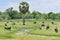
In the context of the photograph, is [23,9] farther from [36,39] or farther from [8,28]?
[36,39]

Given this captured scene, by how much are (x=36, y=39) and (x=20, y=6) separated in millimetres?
80300

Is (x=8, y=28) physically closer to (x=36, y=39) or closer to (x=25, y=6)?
(x=36, y=39)

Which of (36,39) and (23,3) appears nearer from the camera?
(36,39)

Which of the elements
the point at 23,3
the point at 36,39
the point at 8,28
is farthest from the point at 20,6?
the point at 36,39

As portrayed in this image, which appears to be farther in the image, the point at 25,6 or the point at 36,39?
the point at 25,6

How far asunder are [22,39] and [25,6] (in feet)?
→ 262

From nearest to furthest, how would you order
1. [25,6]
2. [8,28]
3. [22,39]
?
[22,39]
[8,28]
[25,6]

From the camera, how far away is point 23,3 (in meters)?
124

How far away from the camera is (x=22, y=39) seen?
44.2m

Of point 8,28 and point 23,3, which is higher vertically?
point 23,3

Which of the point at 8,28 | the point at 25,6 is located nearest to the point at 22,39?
the point at 8,28

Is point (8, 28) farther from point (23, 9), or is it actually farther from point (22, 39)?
point (23, 9)

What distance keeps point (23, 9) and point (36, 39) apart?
7901 centimetres

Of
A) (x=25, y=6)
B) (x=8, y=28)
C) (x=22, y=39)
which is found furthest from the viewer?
(x=25, y=6)
